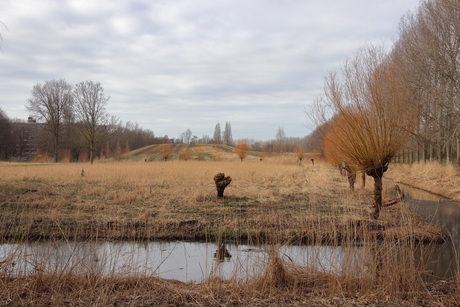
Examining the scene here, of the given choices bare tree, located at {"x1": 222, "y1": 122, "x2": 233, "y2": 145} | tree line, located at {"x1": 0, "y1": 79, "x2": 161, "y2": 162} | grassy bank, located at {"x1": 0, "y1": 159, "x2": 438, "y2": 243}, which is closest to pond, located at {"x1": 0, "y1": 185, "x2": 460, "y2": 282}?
grassy bank, located at {"x1": 0, "y1": 159, "x2": 438, "y2": 243}

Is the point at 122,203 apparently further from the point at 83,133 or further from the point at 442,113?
the point at 83,133

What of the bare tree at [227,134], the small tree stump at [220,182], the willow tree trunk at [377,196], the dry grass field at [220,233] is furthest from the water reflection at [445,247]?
the bare tree at [227,134]

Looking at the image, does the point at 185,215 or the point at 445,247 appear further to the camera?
the point at 185,215

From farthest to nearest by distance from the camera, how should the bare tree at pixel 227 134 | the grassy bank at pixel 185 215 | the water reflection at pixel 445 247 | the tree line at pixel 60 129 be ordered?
the bare tree at pixel 227 134 < the tree line at pixel 60 129 < the grassy bank at pixel 185 215 < the water reflection at pixel 445 247

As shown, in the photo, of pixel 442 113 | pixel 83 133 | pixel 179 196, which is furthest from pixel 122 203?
pixel 83 133

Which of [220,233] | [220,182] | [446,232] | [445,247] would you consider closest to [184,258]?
[220,233]

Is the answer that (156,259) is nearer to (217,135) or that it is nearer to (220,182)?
(220,182)

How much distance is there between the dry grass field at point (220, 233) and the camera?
559 cm

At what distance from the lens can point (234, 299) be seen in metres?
5.52

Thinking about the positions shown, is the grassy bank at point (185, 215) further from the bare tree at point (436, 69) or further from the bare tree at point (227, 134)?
the bare tree at point (227, 134)

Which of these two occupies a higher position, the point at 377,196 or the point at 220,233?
the point at 377,196

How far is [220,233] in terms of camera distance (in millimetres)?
10062

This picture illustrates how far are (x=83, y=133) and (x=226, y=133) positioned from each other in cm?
8146

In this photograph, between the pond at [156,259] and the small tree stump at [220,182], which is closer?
the pond at [156,259]
